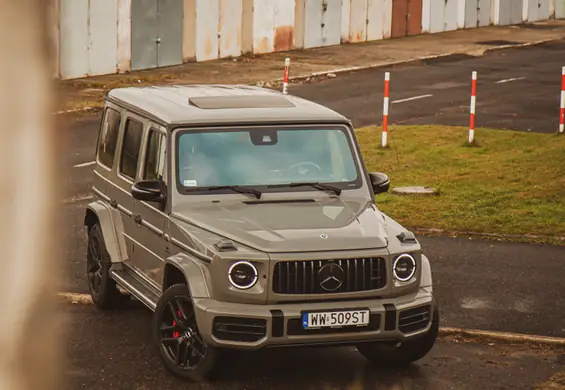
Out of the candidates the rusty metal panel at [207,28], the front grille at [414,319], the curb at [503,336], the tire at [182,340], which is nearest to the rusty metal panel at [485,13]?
the rusty metal panel at [207,28]

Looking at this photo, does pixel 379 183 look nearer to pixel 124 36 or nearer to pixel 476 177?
pixel 476 177

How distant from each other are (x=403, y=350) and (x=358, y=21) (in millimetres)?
33634

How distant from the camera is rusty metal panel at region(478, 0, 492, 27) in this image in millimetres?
48781

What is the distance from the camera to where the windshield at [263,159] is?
27.7 feet

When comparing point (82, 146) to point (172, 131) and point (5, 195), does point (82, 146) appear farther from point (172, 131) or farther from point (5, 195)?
point (5, 195)

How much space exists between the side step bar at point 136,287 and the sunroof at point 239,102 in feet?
4.45

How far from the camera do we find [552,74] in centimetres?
3416

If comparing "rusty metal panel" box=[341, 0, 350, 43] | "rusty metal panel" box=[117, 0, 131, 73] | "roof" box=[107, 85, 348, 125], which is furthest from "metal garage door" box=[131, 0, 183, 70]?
"roof" box=[107, 85, 348, 125]

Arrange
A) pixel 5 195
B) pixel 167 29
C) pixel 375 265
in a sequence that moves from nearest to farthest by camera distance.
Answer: pixel 5 195 → pixel 375 265 → pixel 167 29

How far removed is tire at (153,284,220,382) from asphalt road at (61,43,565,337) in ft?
2.38

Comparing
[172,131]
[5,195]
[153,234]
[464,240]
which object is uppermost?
[5,195]

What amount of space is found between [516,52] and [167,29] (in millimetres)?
13858

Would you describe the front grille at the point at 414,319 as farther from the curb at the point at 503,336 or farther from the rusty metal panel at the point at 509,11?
the rusty metal panel at the point at 509,11

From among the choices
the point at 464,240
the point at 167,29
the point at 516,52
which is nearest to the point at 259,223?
the point at 464,240
